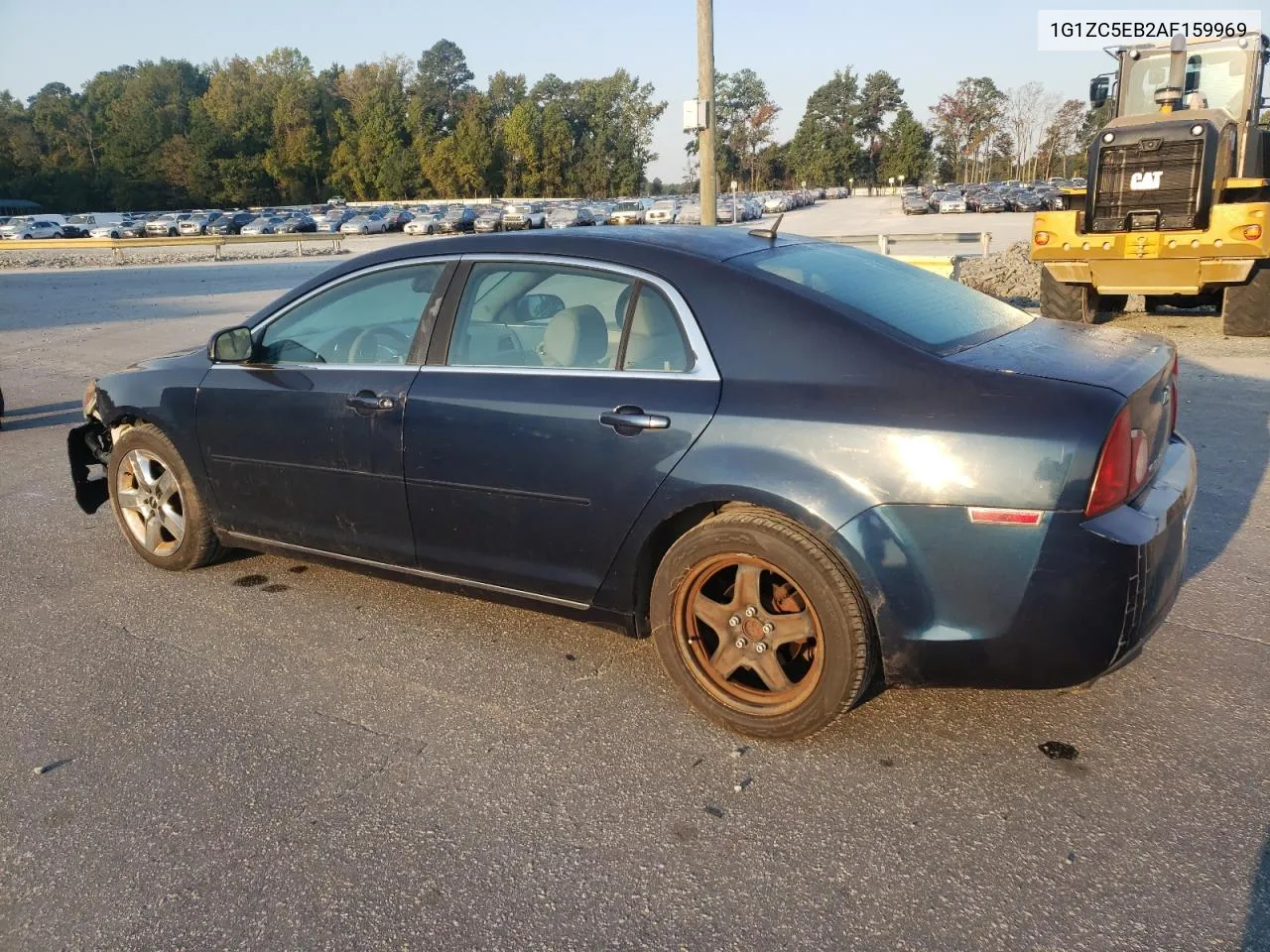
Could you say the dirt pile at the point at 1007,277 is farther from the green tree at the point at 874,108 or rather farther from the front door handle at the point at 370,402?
the green tree at the point at 874,108

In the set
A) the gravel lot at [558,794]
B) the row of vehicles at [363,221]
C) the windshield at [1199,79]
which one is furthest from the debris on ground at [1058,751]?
the row of vehicles at [363,221]

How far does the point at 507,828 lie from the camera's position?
109 inches

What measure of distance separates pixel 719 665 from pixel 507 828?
0.87m

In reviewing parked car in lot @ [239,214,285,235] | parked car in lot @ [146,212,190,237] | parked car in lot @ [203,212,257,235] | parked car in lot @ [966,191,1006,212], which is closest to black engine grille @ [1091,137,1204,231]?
parked car in lot @ [966,191,1006,212]

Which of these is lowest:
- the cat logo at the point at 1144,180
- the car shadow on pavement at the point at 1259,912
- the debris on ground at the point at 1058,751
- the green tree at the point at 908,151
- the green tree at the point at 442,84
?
the debris on ground at the point at 1058,751

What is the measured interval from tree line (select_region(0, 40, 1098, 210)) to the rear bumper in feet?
A: 332

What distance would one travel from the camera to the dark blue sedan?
2773mm

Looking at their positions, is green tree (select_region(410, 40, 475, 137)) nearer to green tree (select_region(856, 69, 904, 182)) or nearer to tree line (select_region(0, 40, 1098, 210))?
tree line (select_region(0, 40, 1098, 210))

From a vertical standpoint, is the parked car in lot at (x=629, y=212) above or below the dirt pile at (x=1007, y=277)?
above

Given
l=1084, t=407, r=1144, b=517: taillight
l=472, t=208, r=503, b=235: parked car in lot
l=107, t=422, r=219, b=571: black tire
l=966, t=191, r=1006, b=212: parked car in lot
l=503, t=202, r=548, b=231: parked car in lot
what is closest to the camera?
l=1084, t=407, r=1144, b=517: taillight

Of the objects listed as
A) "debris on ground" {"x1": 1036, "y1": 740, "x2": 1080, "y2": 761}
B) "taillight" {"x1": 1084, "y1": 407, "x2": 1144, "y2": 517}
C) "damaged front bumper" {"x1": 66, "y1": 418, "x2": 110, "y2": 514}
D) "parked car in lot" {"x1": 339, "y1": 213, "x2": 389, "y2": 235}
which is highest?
"parked car in lot" {"x1": 339, "y1": 213, "x2": 389, "y2": 235}

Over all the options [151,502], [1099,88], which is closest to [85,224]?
[1099,88]

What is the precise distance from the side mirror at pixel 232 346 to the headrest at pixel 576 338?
4.96 feet

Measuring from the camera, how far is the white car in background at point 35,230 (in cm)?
5642
